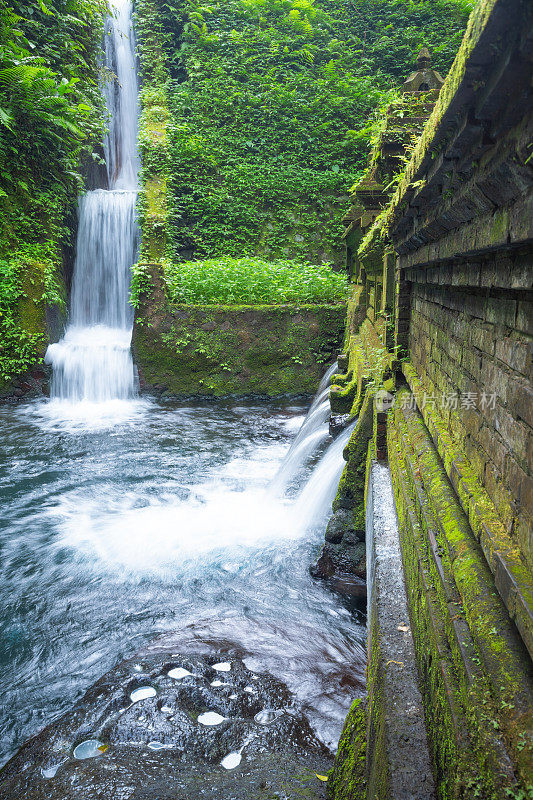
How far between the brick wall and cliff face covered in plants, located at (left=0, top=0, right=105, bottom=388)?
29.8 ft

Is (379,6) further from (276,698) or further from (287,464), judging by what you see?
(276,698)

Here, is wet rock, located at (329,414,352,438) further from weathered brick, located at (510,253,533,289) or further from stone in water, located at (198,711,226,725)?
weathered brick, located at (510,253,533,289)

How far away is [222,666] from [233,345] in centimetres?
780

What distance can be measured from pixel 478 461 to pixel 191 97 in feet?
55.2

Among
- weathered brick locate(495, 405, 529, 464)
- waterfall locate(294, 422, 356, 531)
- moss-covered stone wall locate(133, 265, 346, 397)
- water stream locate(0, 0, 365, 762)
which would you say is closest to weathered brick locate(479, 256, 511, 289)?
weathered brick locate(495, 405, 529, 464)

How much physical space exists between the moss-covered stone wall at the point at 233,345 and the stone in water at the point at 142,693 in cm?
781

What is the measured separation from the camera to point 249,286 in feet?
35.8

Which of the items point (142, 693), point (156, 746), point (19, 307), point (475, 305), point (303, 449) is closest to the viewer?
point (475, 305)

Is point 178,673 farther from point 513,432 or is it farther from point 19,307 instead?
point 19,307

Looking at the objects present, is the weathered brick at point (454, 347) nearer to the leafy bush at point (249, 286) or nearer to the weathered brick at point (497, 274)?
the weathered brick at point (497, 274)

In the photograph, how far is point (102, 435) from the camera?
28.5 ft

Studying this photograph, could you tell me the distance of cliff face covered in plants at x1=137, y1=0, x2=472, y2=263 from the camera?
1463 cm

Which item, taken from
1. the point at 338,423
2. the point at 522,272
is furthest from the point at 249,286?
the point at 522,272

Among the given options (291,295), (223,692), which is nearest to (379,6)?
(291,295)
